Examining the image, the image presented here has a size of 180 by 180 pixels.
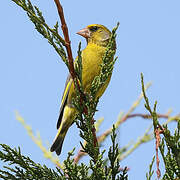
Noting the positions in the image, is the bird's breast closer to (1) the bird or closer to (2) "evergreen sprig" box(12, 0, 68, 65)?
(1) the bird

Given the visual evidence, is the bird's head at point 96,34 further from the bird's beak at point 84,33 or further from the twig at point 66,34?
the twig at point 66,34

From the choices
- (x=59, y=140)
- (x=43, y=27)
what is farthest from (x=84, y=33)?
(x=43, y=27)

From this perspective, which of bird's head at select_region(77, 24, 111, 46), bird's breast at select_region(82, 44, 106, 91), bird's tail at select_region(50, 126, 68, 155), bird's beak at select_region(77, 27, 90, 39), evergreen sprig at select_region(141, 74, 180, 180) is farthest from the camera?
bird's beak at select_region(77, 27, 90, 39)

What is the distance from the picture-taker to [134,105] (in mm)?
4426

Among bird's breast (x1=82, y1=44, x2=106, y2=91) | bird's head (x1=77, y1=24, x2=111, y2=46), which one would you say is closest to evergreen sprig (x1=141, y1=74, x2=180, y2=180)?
bird's breast (x1=82, y1=44, x2=106, y2=91)

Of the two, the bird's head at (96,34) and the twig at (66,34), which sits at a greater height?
the bird's head at (96,34)

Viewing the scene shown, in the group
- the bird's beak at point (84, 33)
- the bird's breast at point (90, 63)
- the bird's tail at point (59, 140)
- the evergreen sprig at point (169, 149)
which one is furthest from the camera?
the bird's beak at point (84, 33)

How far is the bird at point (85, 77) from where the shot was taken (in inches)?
162

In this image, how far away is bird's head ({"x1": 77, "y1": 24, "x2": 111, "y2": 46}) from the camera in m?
4.67

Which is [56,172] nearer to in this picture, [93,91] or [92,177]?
[92,177]

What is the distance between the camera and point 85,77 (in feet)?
13.4

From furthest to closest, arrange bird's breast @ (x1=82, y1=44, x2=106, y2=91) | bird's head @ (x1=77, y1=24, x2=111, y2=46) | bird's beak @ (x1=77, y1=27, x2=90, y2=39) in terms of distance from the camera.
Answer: bird's beak @ (x1=77, y1=27, x2=90, y2=39) → bird's head @ (x1=77, y1=24, x2=111, y2=46) → bird's breast @ (x1=82, y1=44, x2=106, y2=91)

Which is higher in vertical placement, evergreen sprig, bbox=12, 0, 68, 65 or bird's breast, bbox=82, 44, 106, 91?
bird's breast, bbox=82, 44, 106, 91

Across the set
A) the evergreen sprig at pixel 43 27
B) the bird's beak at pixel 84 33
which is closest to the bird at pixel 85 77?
the bird's beak at pixel 84 33
